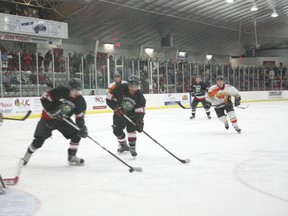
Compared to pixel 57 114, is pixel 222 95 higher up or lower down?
higher up

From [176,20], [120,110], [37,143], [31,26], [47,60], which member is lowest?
[37,143]

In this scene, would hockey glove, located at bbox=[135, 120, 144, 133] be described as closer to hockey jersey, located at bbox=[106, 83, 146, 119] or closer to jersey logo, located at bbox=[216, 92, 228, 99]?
hockey jersey, located at bbox=[106, 83, 146, 119]

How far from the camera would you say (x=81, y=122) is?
4270 millimetres

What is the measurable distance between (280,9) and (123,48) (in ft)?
27.9

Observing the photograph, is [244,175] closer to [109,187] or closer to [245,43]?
[109,187]

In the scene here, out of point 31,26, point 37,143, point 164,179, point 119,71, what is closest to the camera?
point 164,179

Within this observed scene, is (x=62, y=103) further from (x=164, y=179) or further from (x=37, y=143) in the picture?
(x=164, y=179)

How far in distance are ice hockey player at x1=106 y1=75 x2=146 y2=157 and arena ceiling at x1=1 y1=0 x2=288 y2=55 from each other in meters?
10.6

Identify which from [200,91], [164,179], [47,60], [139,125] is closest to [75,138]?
[139,125]

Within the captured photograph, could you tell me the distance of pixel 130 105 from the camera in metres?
4.92

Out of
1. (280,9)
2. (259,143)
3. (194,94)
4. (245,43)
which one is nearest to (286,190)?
(259,143)

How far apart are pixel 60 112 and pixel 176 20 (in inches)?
634

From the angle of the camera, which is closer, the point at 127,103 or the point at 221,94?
the point at 127,103

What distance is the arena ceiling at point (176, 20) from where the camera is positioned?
53.2 feet
